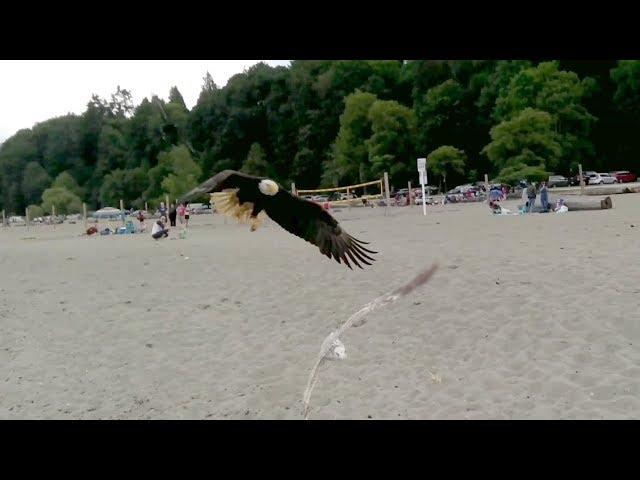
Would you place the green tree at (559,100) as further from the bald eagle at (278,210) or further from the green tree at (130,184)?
the bald eagle at (278,210)

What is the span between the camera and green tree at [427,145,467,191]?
2927cm

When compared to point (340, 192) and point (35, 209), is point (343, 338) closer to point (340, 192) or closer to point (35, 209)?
point (340, 192)

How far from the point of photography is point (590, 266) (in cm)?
713

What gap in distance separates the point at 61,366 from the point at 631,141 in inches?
1270

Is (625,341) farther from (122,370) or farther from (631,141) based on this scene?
(631,141)

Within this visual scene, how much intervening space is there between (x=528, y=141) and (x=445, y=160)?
4714mm

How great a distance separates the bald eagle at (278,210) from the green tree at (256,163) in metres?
1.50

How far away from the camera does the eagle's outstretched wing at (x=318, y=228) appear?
3.48m

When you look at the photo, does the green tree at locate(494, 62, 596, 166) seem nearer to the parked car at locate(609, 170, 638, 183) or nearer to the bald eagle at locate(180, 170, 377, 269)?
the parked car at locate(609, 170, 638, 183)

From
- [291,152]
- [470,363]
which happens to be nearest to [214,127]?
[291,152]

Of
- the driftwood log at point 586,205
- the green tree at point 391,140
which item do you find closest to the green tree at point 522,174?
the green tree at point 391,140

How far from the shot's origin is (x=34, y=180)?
18297 mm

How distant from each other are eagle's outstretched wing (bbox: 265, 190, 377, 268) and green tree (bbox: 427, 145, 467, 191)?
26327mm
